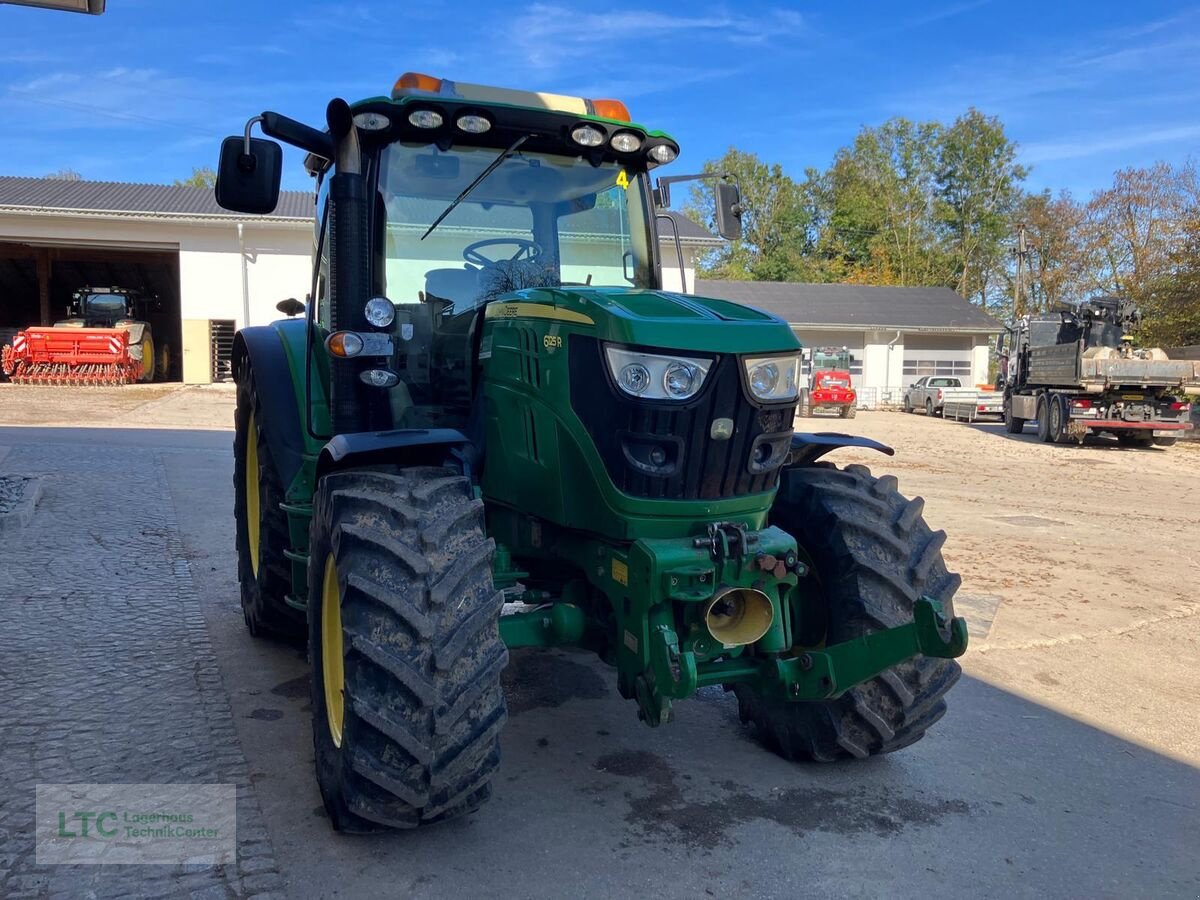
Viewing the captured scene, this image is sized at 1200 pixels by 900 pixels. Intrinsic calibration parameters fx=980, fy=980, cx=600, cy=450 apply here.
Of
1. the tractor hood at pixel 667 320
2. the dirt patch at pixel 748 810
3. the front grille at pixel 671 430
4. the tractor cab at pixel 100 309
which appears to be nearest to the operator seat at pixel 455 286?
the tractor hood at pixel 667 320

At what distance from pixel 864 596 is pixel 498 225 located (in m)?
2.22

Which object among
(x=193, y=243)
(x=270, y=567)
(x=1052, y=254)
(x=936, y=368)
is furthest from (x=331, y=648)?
(x=1052, y=254)

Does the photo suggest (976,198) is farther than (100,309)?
Yes

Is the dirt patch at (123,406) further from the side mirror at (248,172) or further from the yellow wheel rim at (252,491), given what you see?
the side mirror at (248,172)

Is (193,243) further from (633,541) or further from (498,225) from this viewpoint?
(633,541)

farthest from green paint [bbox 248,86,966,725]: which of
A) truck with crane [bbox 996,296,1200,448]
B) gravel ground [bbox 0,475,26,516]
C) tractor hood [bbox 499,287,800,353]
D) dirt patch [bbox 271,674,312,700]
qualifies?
truck with crane [bbox 996,296,1200,448]

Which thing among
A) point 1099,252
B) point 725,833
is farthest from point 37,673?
point 1099,252

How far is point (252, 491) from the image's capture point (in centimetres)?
592

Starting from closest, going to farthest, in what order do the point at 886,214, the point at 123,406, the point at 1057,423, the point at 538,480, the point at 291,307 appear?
the point at 538,480, the point at 291,307, the point at 123,406, the point at 1057,423, the point at 886,214

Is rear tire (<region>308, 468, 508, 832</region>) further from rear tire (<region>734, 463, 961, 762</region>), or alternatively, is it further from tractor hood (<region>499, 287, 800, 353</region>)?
rear tire (<region>734, 463, 961, 762</region>)

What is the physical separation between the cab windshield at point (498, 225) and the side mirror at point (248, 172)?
1.96 ft

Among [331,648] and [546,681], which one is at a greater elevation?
[331,648]

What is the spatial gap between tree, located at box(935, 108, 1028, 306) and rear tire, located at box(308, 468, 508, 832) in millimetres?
60762

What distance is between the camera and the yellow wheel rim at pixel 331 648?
3355 mm
